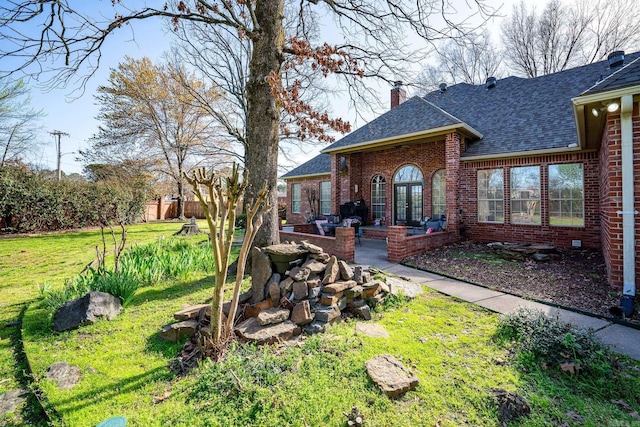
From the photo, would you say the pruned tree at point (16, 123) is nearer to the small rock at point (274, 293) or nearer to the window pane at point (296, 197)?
the window pane at point (296, 197)

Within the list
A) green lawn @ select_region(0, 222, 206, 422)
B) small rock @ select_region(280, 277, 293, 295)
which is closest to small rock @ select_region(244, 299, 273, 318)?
small rock @ select_region(280, 277, 293, 295)

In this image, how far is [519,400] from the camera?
7.52ft

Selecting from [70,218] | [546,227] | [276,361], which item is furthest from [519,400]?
[70,218]

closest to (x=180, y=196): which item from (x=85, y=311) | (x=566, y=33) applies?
(x=85, y=311)

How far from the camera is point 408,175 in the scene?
461 inches

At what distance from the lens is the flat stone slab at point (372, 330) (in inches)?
139

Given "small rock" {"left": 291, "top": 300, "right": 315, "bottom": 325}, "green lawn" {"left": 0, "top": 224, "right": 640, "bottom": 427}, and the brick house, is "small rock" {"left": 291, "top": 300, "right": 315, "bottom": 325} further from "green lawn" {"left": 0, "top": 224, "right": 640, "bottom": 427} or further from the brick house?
the brick house

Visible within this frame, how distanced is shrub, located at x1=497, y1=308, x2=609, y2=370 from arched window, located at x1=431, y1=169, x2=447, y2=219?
7.55 metres

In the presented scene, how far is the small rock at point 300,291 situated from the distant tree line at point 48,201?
9914 millimetres

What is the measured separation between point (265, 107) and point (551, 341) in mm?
5613

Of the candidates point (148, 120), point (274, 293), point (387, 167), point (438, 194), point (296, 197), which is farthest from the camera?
point (148, 120)

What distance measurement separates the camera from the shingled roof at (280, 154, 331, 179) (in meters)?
15.7

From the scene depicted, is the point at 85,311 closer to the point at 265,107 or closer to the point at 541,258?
the point at 265,107

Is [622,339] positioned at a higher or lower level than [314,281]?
lower
